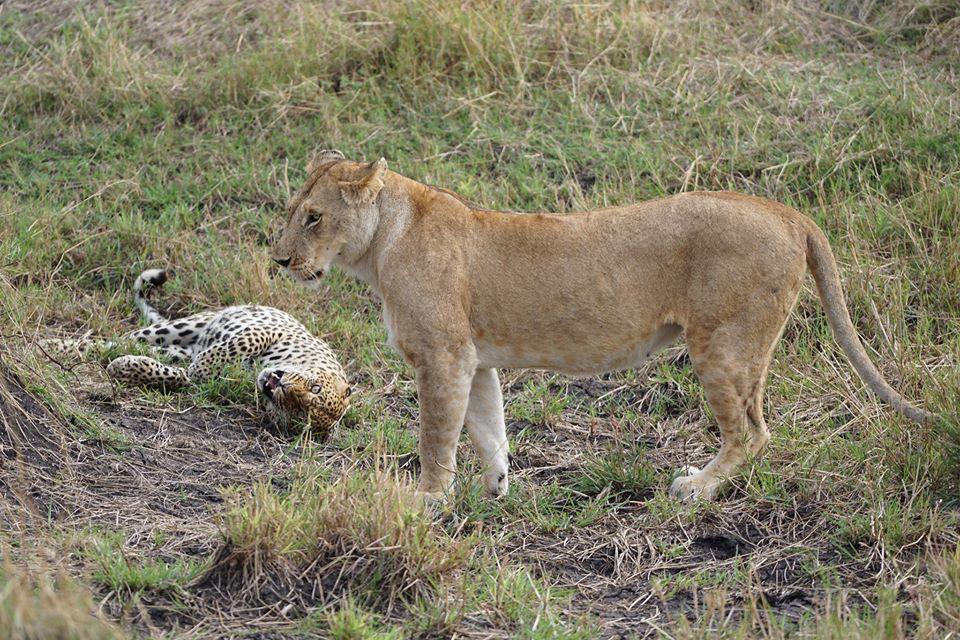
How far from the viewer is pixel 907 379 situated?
5750 millimetres

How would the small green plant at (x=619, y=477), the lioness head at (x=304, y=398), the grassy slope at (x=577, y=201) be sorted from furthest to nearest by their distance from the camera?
the lioness head at (x=304, y=398) → the small green plant at (x=619, y=477) → the grassy slope at (x=577, y=201)

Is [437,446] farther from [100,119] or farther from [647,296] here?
[100,119]

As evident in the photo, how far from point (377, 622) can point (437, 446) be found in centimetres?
120

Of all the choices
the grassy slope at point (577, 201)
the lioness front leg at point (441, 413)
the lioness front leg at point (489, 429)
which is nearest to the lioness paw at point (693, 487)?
the grassy slope at point (577, 201)

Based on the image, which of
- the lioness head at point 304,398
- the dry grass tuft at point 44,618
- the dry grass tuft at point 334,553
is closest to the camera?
the dry grass tuft at point 44,618

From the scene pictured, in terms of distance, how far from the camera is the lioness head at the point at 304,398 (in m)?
6.26

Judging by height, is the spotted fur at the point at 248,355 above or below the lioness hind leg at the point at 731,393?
below

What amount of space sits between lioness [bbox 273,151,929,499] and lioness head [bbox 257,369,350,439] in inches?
39.0

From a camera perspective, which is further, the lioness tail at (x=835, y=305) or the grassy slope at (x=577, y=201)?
the lioness tail at (x=835, y=305)

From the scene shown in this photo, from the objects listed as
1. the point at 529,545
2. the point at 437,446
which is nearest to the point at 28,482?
the point at 437,446

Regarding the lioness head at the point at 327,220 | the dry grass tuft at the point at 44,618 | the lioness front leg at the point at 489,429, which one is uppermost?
the dry grass tuft at the point at 44,618

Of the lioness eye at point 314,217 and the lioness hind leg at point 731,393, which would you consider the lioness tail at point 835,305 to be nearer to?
the lioness hind leg at point 731,393

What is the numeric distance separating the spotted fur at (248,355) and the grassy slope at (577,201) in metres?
0.21

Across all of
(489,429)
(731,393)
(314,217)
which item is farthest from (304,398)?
(731,393)
